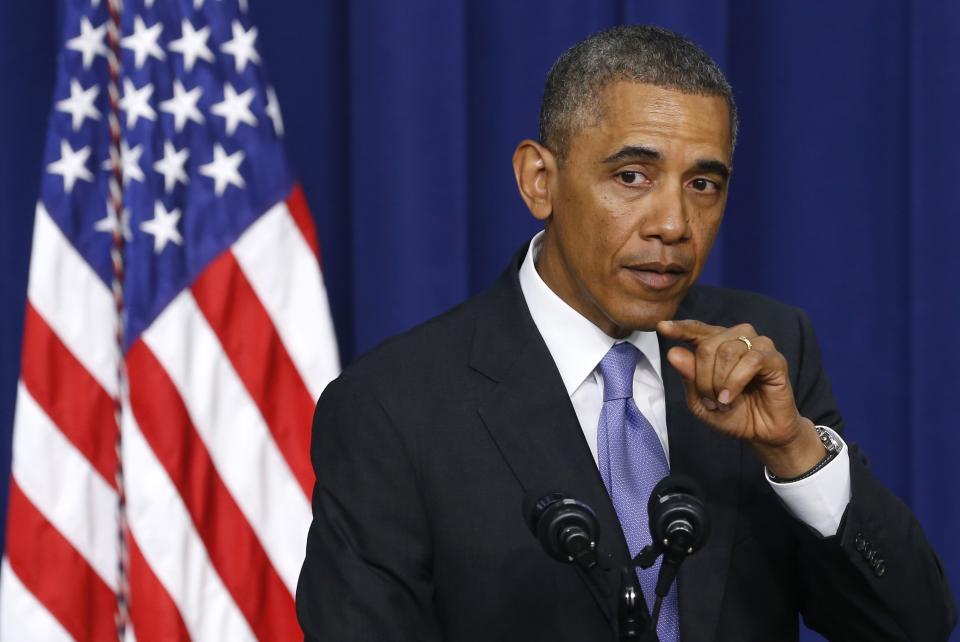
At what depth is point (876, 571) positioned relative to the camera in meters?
1.34

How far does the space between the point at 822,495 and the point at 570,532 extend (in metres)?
0.46

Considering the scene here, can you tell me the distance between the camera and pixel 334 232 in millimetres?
2604

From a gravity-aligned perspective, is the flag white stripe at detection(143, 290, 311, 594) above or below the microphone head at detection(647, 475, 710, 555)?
below

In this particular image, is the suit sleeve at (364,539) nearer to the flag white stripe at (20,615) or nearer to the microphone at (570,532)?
the microphone at (570,532)

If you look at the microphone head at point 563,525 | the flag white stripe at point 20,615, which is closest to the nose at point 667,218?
the microphone head at point 563,525

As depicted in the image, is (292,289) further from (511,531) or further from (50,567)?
(511,531)

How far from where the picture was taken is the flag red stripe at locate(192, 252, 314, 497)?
7.21 ft

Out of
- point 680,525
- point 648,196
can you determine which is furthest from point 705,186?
point 680,525

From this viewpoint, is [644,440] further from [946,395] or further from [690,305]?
[946,395]

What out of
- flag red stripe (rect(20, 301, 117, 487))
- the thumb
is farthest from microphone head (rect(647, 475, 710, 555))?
flag red stripe (rect(20, 301, 117, 487))

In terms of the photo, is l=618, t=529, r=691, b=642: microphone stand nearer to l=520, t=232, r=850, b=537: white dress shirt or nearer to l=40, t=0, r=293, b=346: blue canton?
l=520, t=232, r=850, b=537: white dress shirt

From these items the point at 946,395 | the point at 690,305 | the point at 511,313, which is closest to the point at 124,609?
the point at 511,313

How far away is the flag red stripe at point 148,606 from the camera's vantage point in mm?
2133

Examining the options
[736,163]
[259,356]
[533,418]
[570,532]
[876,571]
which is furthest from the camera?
[736,163]
